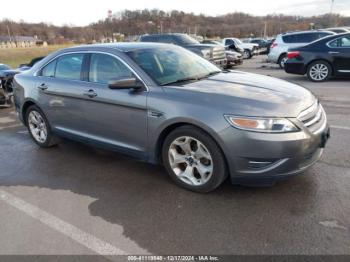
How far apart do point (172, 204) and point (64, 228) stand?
3.59 ft

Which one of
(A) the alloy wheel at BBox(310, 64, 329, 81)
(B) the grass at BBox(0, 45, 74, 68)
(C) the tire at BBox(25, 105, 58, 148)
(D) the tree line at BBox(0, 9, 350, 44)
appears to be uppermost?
(D) the tree line at BBox(0, 9, 350, 44)

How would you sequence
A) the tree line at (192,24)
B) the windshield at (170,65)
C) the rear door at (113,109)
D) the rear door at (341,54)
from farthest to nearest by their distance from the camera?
the tree line at (192,24), the rear door at (341,54), the windshield at (170,65), the rear door at (113,109)

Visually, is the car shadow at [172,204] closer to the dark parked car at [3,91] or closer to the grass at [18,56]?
the dark parked car at [3,91]

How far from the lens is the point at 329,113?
21.0 feet

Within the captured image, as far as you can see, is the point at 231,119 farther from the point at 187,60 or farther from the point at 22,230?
the point at 22,230

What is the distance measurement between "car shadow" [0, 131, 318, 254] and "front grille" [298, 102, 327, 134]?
27.4 inches

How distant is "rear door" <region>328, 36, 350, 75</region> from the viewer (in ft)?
31.7

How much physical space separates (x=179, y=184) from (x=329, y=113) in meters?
4.27

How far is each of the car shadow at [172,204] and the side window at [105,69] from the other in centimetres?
123

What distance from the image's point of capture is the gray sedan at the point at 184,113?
3018 millimetres

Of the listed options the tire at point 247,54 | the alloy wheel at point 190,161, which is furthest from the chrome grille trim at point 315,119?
the tire at point 247,54

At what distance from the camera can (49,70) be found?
4.96 m

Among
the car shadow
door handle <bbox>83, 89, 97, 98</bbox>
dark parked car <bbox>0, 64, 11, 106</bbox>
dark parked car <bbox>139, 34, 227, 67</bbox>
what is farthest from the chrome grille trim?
dark parked car <bbox>139, 34, 227, 67</bbox>

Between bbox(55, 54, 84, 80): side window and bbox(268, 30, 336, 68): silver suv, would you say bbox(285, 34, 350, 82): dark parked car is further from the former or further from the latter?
bbox(55, 54, 84, 80): side window
